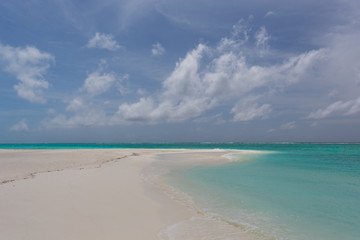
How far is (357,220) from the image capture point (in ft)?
22.6

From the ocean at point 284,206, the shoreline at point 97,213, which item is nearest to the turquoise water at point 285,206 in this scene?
the ocean at point 284,206

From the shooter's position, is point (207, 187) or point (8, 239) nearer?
point (8, 239)

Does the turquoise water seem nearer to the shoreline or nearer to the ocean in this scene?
the ocean

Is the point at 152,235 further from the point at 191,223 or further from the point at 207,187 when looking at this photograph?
the point at 207,187

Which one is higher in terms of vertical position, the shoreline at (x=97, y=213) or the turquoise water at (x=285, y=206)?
the shoreline at (x=97, y=213)

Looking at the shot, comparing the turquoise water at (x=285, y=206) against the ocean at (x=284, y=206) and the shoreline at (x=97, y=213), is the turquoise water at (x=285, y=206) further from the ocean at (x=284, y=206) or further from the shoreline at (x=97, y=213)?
the shoreline at (x=97, y=213)

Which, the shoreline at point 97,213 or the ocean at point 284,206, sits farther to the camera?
the ocean at point 284,206

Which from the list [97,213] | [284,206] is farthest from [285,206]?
[97,213]

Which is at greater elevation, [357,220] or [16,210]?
[16,210]

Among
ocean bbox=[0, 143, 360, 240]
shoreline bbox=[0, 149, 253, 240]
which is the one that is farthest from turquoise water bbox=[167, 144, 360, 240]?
shoreline bbox=[0, 149, 253, 240]

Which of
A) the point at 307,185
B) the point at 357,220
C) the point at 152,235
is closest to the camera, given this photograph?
the point at 152,235

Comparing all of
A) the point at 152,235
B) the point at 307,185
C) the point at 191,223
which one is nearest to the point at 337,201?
the point at 307,185

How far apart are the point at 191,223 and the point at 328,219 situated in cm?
432

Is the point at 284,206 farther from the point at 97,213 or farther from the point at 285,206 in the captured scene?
the point at 97,213
